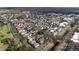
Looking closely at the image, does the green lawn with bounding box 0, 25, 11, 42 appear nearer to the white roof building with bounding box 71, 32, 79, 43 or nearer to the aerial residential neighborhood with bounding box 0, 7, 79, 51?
the aerial residential neighborhood with bounding box 0, 7, 79, 51

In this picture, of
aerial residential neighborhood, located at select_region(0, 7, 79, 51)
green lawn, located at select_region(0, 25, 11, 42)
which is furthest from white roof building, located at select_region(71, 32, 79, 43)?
green lawn, located at select_region(0, 25, 11, 42)

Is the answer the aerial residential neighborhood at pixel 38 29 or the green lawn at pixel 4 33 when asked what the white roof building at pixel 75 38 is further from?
the green lawn at pixel 4 33

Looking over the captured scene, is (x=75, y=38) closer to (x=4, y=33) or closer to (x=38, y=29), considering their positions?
(x=38, y=29)

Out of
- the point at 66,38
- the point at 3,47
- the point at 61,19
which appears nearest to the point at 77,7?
the point at 61,19

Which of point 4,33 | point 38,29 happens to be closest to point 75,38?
point 38,29

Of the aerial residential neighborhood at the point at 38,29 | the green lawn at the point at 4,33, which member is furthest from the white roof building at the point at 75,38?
the green lawn at the point at 4,33

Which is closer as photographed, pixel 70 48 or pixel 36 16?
pixel 70 48
